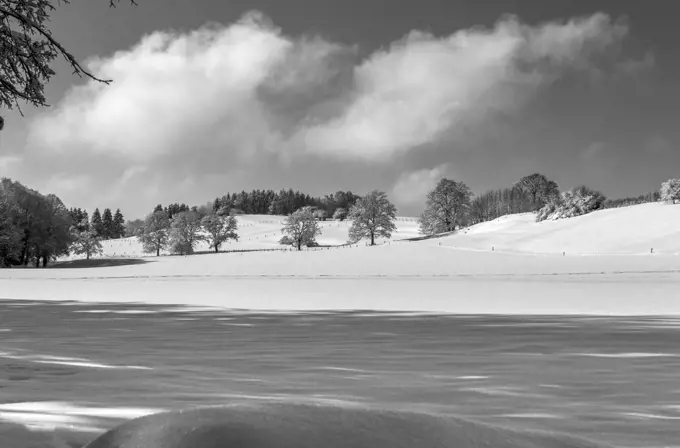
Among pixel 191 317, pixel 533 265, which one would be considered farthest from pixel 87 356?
pixel 533 265

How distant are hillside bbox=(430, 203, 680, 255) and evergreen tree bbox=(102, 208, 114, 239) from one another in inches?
4815

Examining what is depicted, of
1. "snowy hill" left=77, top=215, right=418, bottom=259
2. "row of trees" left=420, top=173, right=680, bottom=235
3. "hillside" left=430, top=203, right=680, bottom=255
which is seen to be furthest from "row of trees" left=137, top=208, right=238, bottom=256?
"hillside" left=430, top=203, right=680, bottom=255

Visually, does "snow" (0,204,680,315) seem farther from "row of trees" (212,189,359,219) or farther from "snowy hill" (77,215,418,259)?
"row of trees" (212,189,359,219)

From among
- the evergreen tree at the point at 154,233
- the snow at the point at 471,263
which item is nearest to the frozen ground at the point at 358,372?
the snow at the point at 471,263

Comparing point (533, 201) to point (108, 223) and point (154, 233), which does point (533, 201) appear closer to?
point (154, 233)

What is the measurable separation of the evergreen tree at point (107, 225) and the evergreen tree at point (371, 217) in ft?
332

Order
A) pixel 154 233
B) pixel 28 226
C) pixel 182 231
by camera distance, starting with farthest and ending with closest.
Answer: pixel 154 233
pixel 182 231
pixel 28 226

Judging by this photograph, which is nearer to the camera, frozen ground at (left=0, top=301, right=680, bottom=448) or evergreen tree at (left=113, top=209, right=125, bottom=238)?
frozen ground at (left=0, top=301, right=680, bottom=448)

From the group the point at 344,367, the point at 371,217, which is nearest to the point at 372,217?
the point at 371,217

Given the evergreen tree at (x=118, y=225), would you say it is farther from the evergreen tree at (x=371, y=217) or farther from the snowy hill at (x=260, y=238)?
the evergreen tree at (x=371, y=217)

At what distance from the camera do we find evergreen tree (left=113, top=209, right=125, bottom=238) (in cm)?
15410

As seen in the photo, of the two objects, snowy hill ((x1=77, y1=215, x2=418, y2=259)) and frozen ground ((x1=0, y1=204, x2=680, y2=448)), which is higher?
snowy hill ((x1=77, y1=215, x2=418, y2=259))

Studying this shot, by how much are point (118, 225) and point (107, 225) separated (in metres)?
5.34

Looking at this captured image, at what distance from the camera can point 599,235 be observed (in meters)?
51.2
